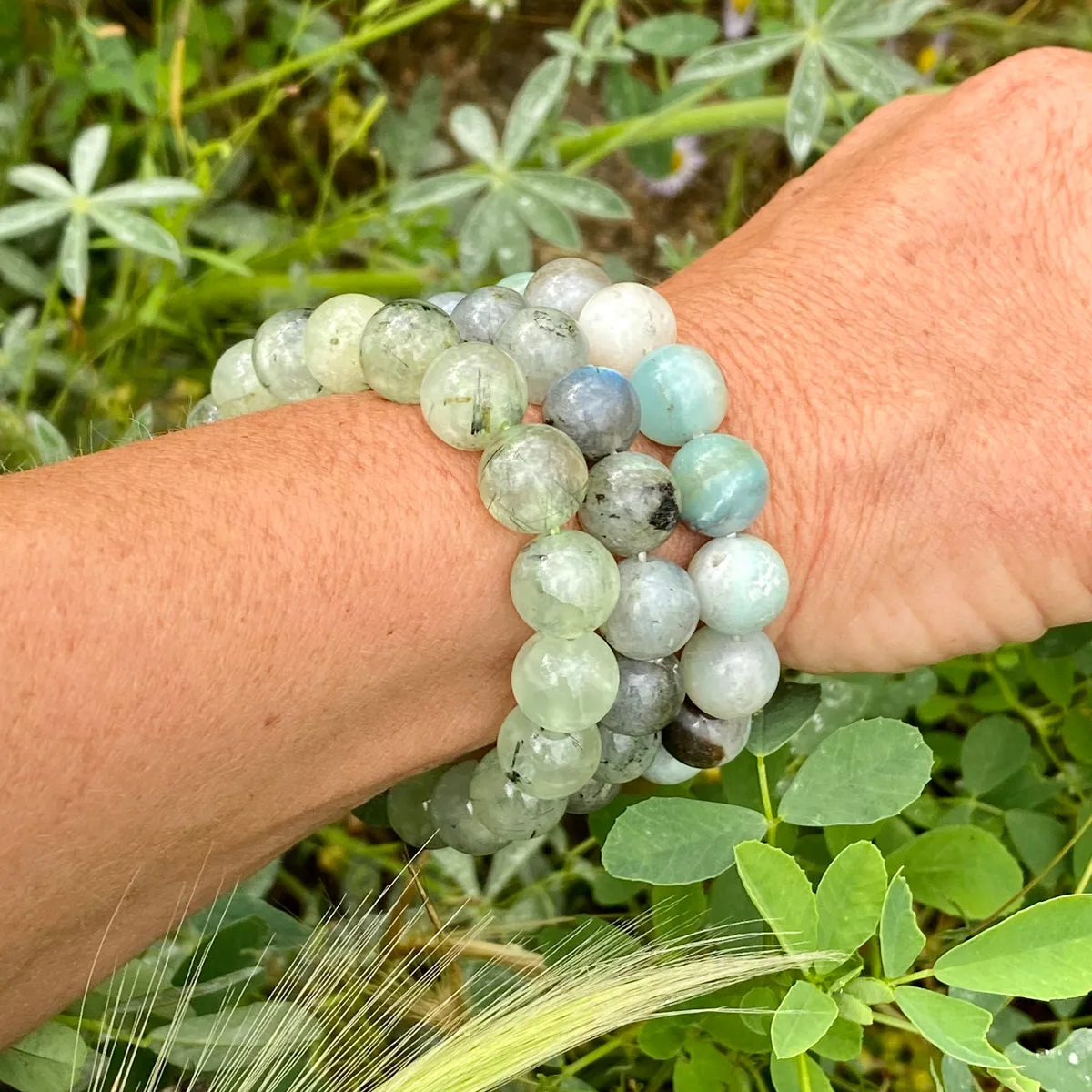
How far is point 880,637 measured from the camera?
0.95 meters

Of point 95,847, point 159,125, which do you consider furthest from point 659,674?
point 159,125

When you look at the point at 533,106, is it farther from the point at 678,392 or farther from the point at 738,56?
the point at 678,392

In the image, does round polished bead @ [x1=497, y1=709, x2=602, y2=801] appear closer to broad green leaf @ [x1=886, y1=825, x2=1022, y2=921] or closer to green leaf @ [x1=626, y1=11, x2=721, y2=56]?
broad green leaf @ [x1=886, y1=825, x2=1022, y2=921]

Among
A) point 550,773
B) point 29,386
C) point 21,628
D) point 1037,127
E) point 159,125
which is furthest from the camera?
point 159,125

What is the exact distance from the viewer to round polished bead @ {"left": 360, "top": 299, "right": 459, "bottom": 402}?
0.79 m

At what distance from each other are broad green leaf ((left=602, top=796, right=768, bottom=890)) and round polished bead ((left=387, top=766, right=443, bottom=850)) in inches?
8.5

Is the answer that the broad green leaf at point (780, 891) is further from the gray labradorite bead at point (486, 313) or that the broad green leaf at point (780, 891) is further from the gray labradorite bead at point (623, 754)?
the gray labradorite bead at point (486, 313)

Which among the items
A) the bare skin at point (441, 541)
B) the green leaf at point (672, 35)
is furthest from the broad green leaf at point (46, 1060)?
the green leaf at point (672, 35)

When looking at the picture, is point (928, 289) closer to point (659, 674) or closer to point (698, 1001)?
Result: point (659, 674)

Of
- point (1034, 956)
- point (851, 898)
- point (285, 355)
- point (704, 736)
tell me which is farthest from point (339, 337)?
point (1034, 956)

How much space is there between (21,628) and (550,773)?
0.36 metres

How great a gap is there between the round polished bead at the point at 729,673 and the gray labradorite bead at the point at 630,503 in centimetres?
10

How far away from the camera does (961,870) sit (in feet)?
2.94

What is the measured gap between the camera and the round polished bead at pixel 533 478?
2.40 ft
